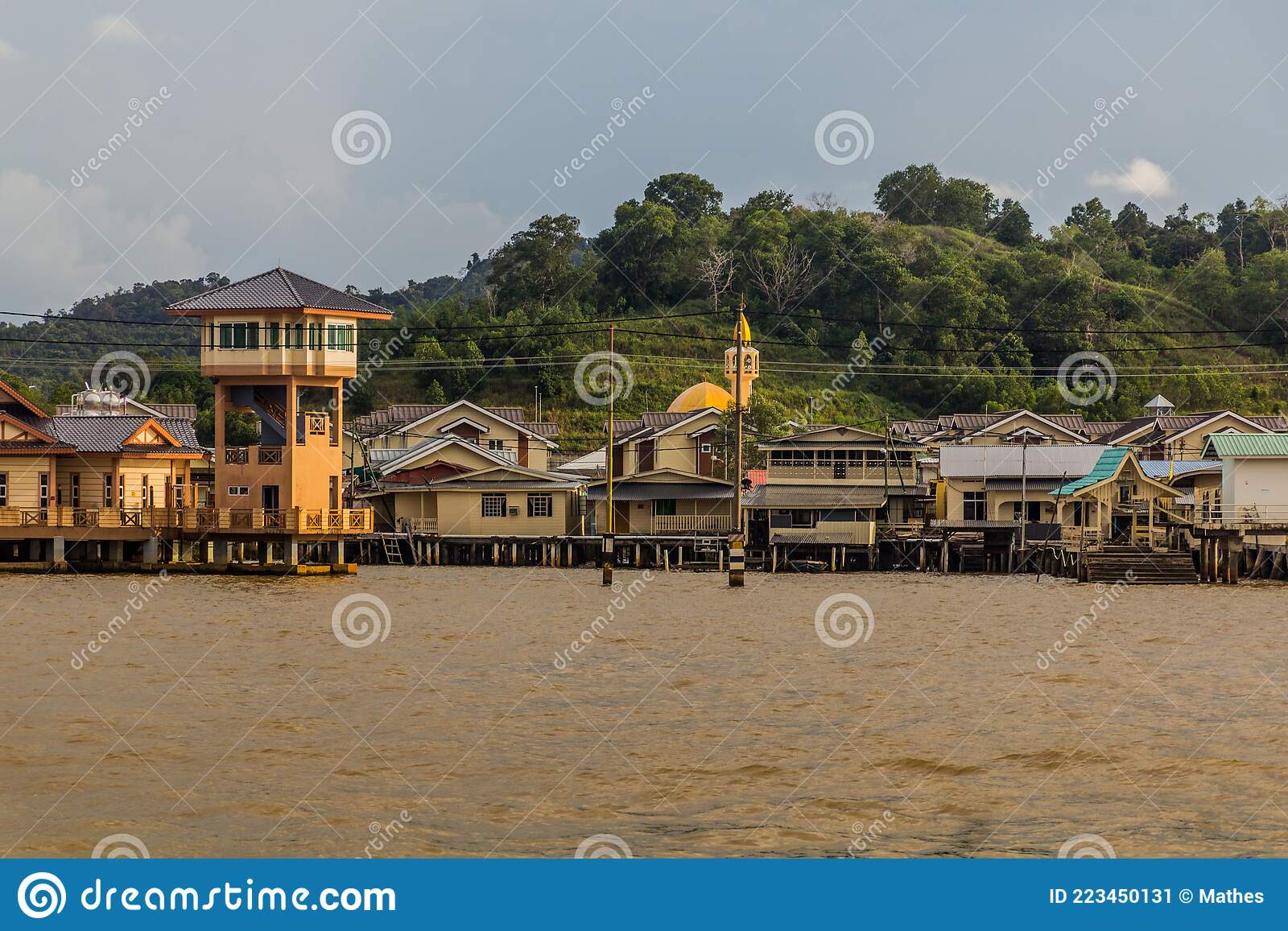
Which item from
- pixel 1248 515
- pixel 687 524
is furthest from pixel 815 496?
pixel 1248 515

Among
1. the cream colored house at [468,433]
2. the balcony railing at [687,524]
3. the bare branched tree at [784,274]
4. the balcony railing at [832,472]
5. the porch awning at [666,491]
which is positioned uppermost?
the bare branched tree at [784,274]

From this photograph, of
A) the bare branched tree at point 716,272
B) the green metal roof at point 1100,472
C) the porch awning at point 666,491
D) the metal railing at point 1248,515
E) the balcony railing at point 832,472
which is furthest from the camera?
the bare branched tree at point 716,272

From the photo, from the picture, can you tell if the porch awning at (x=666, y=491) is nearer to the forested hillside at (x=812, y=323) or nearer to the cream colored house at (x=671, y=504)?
the cream colored house at (x=671, y=504)

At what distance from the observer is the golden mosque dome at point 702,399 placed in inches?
2890

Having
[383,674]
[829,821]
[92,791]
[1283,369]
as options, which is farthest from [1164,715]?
[1283,369]

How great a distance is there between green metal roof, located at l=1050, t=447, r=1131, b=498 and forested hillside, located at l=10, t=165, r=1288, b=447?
26.6 metres

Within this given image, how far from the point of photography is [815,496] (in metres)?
57.6

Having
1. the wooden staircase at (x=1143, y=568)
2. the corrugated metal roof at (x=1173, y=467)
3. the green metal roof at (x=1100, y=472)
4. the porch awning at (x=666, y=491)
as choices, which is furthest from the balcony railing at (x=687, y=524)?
the corrugated metal roof at (x=1173, y=467)

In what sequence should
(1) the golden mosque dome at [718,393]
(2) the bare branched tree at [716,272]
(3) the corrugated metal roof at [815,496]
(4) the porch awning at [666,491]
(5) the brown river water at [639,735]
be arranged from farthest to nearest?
(2) the bare branched tree at [716,272] < (1) the golden mosque dome at [718,393] < (4) the porch awning at [666,491] < (3) the corrugated metal roof at [815,496] < (5) the brown river water at [639,735]

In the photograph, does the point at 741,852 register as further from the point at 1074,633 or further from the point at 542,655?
the point at 1074,633

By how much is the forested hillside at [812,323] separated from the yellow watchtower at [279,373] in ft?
102

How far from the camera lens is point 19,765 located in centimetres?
1705

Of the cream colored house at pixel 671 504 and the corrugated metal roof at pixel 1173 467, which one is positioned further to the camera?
the cream colored house at pixel 671 504

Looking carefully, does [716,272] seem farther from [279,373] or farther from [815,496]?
[279,373]
